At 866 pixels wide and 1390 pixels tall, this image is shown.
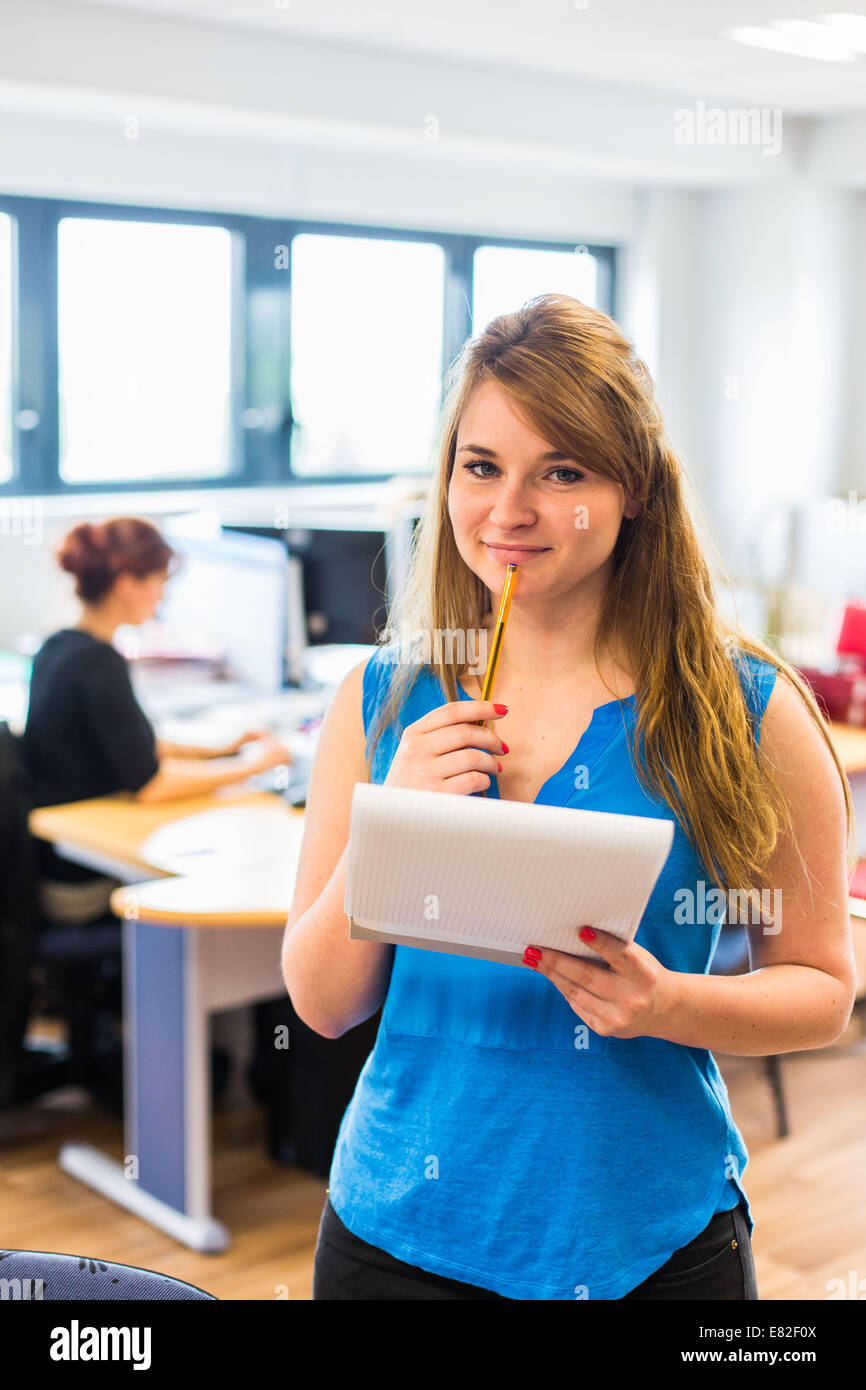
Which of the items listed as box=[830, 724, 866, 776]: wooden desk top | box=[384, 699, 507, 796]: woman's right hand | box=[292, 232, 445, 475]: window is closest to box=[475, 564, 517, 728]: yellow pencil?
box=[384, 699, 507, 796]: woman's right hand

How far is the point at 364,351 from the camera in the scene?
6.20m

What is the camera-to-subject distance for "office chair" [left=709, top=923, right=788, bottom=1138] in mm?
2990

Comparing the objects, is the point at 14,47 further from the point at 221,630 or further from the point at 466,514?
the point at 466,514

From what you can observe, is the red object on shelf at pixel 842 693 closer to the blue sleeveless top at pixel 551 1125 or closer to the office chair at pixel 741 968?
the office chair at pixel 741 968

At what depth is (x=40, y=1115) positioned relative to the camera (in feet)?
10.6

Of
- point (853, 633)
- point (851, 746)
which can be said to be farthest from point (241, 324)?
point (851, 746)

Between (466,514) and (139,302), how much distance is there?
184 inches

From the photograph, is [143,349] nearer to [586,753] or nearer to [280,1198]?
[280,1198]

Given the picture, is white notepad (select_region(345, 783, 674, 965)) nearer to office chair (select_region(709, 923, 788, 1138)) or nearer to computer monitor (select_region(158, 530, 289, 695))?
office chair (select_region(709, 923, 788, 1138))

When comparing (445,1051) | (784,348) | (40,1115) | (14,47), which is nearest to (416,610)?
(445,1051)

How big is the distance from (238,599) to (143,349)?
2197 millimetres

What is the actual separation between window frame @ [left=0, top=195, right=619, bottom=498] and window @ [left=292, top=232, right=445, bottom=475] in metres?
0.06

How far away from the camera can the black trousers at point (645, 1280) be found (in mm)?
1115

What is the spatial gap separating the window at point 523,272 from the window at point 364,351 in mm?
222
